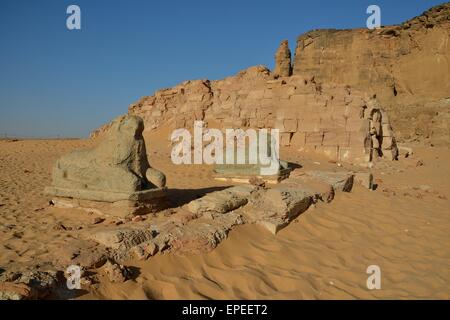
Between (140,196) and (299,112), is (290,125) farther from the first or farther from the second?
(140,196)

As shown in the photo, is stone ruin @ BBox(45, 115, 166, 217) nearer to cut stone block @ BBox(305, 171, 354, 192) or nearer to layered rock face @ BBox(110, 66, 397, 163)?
cut stone block @ BBox(305, 171, 354, 192)

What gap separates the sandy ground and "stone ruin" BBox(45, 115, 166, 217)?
11.4 inches

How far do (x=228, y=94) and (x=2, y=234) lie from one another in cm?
1281

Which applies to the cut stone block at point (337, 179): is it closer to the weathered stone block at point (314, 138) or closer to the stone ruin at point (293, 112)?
the stone ruin at point (293, 112)

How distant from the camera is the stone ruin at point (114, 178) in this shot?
4.99 meters

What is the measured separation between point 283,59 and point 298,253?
38.3 meters

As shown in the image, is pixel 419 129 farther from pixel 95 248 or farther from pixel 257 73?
pixel 95 248

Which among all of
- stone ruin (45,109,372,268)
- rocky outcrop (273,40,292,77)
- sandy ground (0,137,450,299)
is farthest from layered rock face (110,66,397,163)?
rocky outcrop (273,40,292,77)

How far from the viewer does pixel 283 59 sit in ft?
131

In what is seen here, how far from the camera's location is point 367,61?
3850cm

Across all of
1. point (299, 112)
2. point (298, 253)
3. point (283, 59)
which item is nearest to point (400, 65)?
point (283, 59)

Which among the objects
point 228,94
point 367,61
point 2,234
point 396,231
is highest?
point 367,61

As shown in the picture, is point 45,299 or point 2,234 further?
point 2,234

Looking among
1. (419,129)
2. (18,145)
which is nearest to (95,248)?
(18,145)
